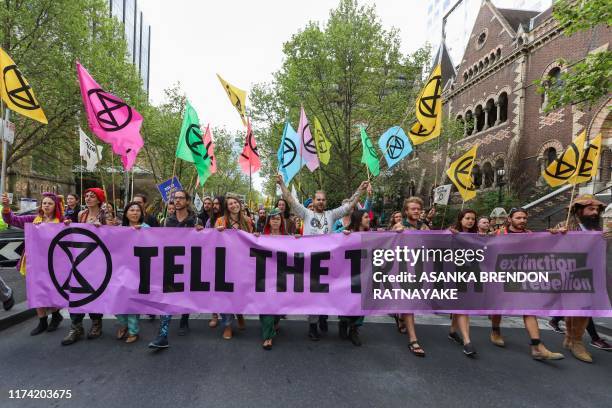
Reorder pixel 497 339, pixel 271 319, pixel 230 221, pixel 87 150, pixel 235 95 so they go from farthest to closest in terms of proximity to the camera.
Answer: pixel 87 150 → pixel 235 95 → pixel 230 221 → pixel 497 339 → pixel 271 319

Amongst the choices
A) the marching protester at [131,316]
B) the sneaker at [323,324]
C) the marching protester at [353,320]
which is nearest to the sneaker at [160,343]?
the marching protester at [131,316]

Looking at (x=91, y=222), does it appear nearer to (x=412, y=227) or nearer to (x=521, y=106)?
(x=412, y=227)

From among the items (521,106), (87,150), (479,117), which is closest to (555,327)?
(87,150)

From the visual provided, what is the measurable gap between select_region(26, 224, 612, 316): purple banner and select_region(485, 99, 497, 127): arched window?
2023 centimetres

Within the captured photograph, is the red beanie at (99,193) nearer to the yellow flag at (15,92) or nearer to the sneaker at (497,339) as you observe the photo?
the yellow flag at (15,92)

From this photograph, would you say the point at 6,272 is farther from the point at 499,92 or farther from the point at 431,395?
the point at 499,92

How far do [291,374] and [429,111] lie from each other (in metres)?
4.84

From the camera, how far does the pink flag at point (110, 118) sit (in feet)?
14.5

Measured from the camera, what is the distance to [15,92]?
4.89m

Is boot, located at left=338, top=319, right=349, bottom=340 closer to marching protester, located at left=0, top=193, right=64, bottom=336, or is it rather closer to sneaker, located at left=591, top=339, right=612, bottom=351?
sneaker, located at left=591, top=339, right=612, bottom=351

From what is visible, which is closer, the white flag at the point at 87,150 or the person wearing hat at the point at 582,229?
the person wearing hat at the point at 582,229

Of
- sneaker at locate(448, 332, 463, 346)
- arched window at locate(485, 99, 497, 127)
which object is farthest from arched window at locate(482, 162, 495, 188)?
sneaker at locate(448, 332, 463, 346)

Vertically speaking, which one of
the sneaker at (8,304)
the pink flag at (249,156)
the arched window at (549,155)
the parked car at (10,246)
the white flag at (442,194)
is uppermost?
the arched window at (549,155)

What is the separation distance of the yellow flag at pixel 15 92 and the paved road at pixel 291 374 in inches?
122
